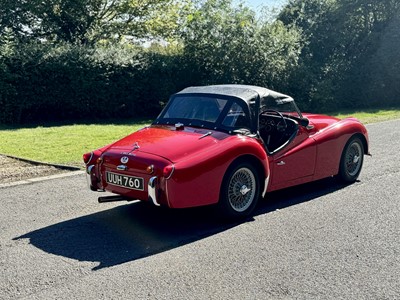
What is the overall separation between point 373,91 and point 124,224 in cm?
2163

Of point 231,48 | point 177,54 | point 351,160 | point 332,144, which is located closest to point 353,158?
point 351,160

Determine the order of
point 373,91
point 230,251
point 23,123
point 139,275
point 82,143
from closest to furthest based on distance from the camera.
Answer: point 139,275 < point 230,251 < point 82,143 < point 23,123 < point 373,91

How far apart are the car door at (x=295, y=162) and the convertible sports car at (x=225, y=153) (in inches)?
0.5

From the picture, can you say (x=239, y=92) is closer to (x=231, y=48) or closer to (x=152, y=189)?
(x=152, y=189)

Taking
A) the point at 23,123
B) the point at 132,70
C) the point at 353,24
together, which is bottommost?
the point at 23,123

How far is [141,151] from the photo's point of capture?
19.3 feet

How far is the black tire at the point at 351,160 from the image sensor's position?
25.3ft

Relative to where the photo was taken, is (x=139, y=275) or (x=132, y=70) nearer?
(x=139, y=275)

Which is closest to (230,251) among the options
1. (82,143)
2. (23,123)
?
(82,143)

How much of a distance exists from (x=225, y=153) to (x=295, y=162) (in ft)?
4.65

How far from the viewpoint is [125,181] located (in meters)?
5.79

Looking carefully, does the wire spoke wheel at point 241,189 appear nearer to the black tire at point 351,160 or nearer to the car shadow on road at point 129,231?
the car shadow on road at point 129,231

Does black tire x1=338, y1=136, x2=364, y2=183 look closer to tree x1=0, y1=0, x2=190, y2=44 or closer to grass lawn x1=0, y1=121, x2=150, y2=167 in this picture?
grass lawn x1=0, y1=121, x2=150, y2=167

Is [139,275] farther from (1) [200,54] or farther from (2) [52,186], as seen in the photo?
(1) [200,54]
